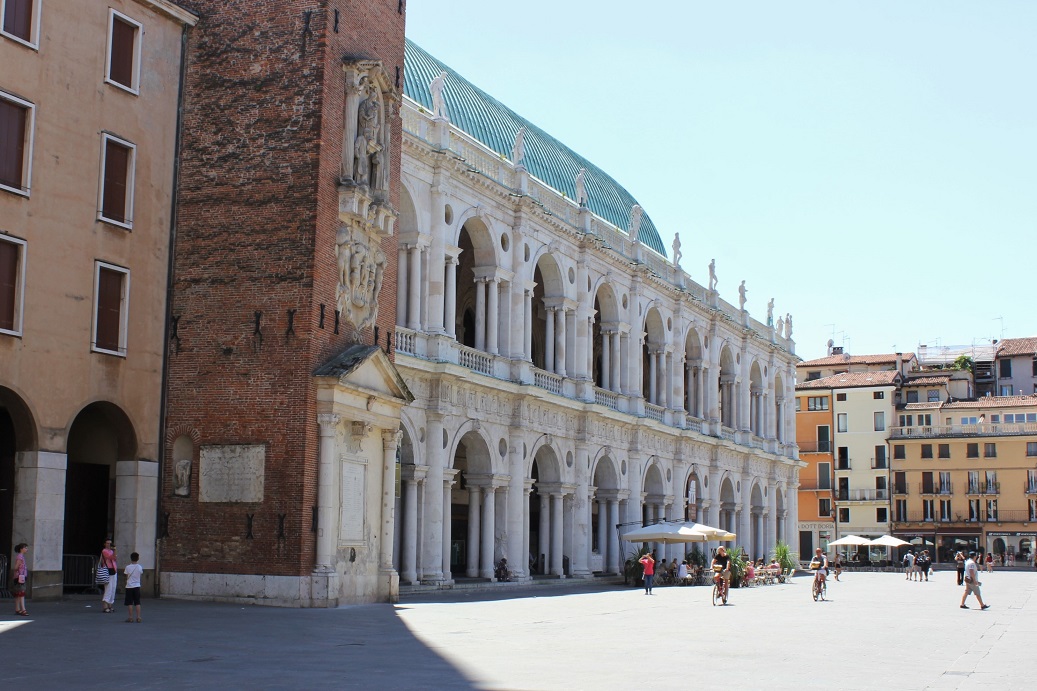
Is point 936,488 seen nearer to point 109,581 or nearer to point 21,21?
point 109,581

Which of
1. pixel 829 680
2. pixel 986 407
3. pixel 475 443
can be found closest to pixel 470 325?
pixel 475 443

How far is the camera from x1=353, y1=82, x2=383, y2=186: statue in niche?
28.3 meters

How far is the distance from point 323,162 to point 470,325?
22151mm

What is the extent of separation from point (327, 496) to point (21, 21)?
37.2 feet

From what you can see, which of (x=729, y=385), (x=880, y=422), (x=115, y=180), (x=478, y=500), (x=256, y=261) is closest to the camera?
(x=115, y=180)

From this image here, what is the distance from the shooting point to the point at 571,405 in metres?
45.4

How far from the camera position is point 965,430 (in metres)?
95.2

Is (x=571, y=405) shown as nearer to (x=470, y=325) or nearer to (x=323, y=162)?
(x=470, y=325)

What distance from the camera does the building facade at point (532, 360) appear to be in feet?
123

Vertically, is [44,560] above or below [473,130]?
below

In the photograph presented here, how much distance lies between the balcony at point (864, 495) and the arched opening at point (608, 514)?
52676 millimetres

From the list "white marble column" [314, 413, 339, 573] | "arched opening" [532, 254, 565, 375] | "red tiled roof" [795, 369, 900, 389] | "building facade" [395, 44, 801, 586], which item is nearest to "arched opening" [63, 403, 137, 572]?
"white marble column" [314, 413, 339, 573]

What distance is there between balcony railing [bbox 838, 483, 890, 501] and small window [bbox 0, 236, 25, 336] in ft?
274

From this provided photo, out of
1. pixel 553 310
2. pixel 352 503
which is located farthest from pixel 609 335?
pixel 352 503
